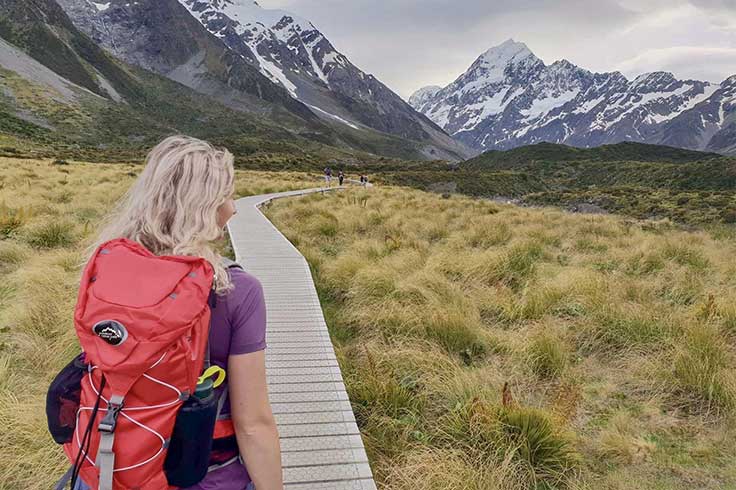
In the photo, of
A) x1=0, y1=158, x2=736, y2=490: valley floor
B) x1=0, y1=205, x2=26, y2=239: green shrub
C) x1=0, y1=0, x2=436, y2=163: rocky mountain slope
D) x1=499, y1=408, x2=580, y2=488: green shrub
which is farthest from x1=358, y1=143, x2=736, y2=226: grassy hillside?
x1=0, y1=0, x2=436, y2=163: rocky mountain slope

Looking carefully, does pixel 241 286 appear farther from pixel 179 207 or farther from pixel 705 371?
pixel 705 371

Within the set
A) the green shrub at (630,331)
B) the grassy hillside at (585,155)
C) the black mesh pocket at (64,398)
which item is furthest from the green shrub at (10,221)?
the grassy hillside at (585,155)

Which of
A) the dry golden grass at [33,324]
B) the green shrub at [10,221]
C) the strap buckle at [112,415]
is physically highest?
the strap buckle at [112,415]

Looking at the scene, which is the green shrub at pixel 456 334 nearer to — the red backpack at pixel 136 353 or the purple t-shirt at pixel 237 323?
the purple t-shirt at pixel 237 323

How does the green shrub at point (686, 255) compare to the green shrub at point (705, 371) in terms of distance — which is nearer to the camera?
the green shrub at point (705, 371)

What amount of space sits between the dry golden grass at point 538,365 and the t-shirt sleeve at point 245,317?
206 cm

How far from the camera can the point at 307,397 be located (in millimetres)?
4301

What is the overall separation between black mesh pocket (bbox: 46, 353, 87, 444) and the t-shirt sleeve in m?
0.51

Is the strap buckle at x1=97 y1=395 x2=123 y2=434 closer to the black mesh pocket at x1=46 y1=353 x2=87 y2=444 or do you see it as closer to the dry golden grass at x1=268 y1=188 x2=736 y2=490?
the black mesh pocket at x1=46 y1=353 x2=87 y2=444

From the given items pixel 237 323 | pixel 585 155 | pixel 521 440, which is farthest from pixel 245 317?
pixel 585 155

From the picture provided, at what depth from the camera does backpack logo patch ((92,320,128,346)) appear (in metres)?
1.36

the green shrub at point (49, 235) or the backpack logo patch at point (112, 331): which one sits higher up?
the backpack logo patch at point (112, 331)

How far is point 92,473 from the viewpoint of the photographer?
1.52m

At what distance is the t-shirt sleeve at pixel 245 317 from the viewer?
1.64 m
